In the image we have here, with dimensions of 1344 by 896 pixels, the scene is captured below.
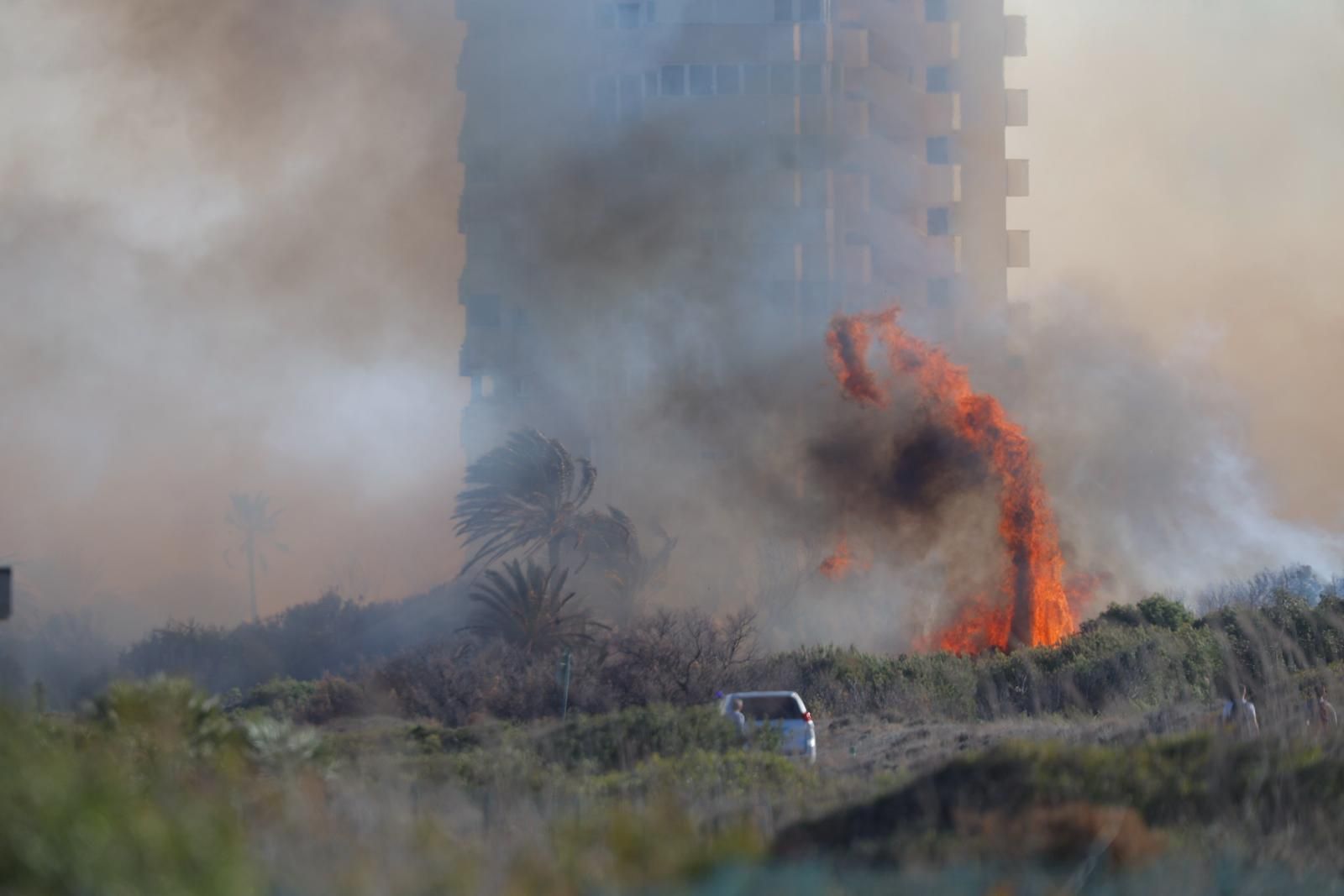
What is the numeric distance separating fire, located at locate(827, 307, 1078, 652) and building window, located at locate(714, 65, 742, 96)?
59.9 feet

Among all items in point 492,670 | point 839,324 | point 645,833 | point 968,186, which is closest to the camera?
point 645,833

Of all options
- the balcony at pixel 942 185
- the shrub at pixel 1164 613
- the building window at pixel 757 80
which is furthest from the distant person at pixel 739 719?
the building window at pixel 757 80

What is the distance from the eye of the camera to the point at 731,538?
6594 centimetres

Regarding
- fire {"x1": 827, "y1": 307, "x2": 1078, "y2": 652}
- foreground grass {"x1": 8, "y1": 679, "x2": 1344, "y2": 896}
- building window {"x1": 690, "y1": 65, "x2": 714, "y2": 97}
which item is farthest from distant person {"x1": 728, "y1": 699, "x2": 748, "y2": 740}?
building window {"x1": 690, "y1": 65, "x2": 714, "y2": 97}

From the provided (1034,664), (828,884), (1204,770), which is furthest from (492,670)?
(828,884)

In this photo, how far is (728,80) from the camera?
7331cm

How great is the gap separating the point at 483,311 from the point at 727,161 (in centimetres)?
1323

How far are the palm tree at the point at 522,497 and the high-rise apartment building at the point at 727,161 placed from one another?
1763cm

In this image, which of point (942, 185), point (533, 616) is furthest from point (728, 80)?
point (533, 616)

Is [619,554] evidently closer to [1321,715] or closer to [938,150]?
[938,150]

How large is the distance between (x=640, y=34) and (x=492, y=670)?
131 feet

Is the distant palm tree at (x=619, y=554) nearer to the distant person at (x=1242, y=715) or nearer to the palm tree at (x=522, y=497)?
the palm tree at (x=522, y=497)

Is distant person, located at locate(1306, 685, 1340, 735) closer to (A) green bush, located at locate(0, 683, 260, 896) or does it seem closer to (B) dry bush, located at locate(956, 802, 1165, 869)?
(B) dry bush, located at locate(956, 802, 1165, 869)

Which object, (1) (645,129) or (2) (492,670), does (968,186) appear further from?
(2) (492,670)
